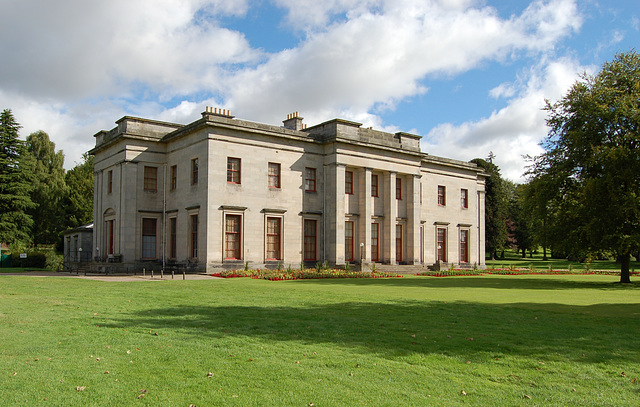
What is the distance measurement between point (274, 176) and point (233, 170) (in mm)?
3084

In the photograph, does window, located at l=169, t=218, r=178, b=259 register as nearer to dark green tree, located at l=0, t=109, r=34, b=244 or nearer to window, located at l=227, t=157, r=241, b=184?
window, located at l=227, t=157, r=241, b=184

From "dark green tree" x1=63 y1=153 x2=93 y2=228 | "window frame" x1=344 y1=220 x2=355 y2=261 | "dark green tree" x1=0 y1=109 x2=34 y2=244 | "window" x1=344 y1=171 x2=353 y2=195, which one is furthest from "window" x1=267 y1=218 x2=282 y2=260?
"dark green tree" x1=63 y1=153 x2=93 y2=228

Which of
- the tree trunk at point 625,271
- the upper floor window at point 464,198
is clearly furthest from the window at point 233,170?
the upper floor window at point 464,198

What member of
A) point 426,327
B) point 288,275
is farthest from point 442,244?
point 426,327

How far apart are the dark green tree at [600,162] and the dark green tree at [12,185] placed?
149 feet

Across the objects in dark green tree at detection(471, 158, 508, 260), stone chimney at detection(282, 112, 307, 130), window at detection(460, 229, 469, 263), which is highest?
stone chimney at detection(282, 112, 307, 130)

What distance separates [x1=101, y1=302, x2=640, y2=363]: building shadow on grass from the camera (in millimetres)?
9359

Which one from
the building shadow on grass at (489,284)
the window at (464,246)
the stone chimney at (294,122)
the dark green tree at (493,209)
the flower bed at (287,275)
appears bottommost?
the building shadow on grass at (489,284)

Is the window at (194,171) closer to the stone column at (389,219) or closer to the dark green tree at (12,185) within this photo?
the stone column at (389,219)

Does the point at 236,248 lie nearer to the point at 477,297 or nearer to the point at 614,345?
the point at 477,297

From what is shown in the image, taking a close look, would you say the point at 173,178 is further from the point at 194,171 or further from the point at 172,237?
the point at 172,237

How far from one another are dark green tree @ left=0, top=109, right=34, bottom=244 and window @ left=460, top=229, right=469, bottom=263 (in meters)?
40.7

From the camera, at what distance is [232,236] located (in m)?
34.7

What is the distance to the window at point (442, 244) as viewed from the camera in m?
46.7
